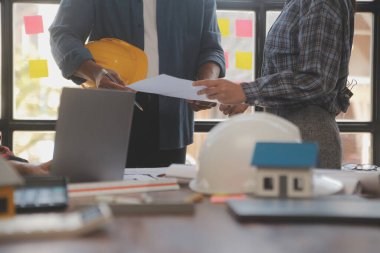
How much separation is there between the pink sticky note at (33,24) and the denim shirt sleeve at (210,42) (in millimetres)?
1453

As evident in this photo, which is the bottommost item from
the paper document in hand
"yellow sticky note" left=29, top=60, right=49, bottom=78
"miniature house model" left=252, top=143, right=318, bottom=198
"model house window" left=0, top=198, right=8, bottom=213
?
"model house window" left=0, top=198, right=8, bottom=213

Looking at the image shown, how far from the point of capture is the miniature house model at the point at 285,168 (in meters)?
0.82

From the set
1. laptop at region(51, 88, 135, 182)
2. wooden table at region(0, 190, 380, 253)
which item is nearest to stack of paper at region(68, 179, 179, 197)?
laptop at region(51, 88, 135, 182)

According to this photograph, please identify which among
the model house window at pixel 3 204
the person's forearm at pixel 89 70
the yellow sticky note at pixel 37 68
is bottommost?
the model house window at pixel 3 204

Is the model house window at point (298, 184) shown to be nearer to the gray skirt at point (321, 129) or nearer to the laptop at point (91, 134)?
the laptop at point (91, 134)

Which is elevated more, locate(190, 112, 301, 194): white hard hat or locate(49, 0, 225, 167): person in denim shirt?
locate(49, 0, 225, 167): person in denim shirt

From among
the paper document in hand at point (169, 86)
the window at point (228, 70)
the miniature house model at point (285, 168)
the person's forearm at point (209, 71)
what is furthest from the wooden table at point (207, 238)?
the window at point (228, 70)

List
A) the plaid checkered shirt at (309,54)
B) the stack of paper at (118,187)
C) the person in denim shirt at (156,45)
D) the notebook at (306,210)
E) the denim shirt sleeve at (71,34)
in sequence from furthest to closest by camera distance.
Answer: the person in denim shirt at (156,45)
the denim shirt sleeve at (71,34)
the plaid checkered shirt at (309,54)
the stack of paper at (118,187)
the notebook at (306,210)

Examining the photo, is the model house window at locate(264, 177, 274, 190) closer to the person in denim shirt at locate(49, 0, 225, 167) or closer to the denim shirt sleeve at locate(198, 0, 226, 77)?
the person in denim shirt at locate(49, 0, 225, 167)

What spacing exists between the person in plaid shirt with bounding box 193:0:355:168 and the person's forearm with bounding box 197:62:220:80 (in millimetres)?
265

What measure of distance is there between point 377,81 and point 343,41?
1.97 metres

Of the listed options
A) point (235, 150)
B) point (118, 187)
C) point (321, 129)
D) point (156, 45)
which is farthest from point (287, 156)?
point (156, 45)

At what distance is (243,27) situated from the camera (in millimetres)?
3014

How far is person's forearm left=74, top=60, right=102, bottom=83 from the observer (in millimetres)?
1474
